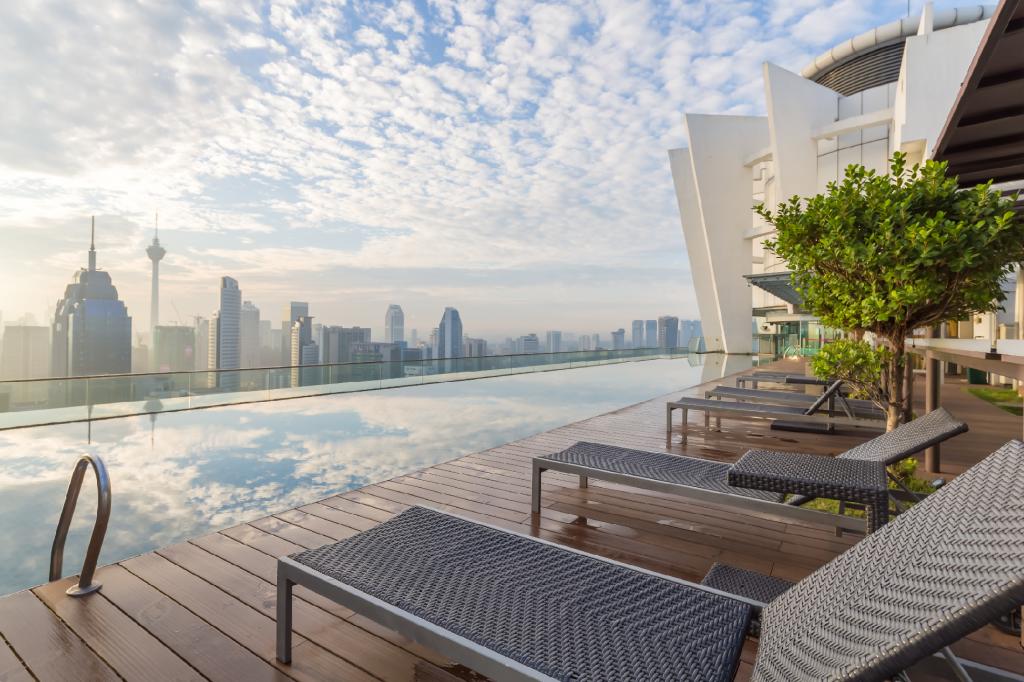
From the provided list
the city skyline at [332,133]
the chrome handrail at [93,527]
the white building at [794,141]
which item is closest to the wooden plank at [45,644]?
the chrome handrail at [93,527]

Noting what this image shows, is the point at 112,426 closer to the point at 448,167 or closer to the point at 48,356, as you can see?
the point at 48,356

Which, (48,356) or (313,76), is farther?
(313,76)

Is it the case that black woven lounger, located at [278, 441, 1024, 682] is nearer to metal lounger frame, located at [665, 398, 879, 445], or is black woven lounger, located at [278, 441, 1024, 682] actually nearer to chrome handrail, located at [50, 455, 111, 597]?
chrome handrail, located at [50, 455, 111, 597]

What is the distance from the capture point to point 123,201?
12.8m

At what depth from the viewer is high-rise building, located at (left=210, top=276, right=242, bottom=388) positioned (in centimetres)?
1162

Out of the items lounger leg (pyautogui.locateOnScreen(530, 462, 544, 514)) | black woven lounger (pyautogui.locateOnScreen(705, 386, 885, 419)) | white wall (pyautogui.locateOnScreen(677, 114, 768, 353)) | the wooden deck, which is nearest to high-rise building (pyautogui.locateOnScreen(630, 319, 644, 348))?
white wall (pyautogui.locateOnScreen(677, 114, 768, 353))

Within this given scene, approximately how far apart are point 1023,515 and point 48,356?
11.2 meters

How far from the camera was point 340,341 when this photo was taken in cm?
1177

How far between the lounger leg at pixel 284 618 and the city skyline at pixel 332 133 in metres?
9.41

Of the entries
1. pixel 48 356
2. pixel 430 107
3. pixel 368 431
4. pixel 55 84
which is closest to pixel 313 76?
pixel 430 107

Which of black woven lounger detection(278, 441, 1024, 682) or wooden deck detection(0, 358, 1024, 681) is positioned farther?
wooden deck detection(0, 358, 1024, 681)

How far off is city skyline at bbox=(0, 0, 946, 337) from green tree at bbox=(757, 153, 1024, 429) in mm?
9191

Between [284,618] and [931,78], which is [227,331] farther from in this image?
[931,78]

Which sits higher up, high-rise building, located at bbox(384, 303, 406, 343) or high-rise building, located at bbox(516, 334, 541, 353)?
high-rise building, located at bbox(384, 303, 406, 343)
